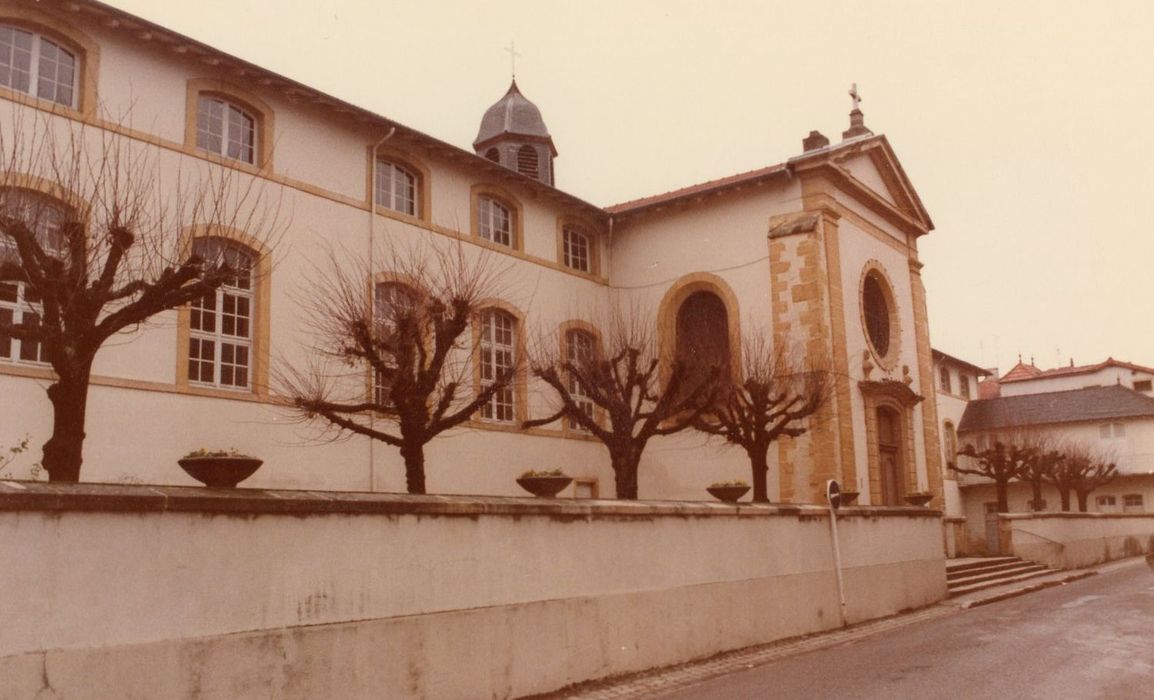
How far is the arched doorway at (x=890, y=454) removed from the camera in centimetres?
2381

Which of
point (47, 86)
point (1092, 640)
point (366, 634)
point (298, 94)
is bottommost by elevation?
point (1092, 640)

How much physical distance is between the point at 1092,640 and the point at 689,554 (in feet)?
16.1

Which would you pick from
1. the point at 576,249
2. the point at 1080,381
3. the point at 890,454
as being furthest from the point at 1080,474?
the point at 576,249

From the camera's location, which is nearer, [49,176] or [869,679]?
[869,679]

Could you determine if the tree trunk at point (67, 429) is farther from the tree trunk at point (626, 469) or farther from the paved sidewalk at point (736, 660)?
the tree trunk at point (626, 469)

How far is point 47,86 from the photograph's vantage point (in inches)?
525

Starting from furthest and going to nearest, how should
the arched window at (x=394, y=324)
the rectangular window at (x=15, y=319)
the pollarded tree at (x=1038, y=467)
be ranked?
the pollarded tree at (x=1038, y=467) → the rectangular window at (x=15, y=319) → the arched window at (x=394, y=324)

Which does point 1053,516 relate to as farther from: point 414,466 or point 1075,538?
point 414,466

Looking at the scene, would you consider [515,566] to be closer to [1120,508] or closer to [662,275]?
[662,275]

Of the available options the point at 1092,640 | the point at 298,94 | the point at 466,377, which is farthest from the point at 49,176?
the point at 1092,640

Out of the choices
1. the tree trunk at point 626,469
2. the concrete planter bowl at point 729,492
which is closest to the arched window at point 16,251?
the tree trunk at point 626,469

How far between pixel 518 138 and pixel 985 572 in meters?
16.2

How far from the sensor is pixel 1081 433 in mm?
42875

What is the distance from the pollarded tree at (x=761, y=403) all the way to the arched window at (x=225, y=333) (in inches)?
286
